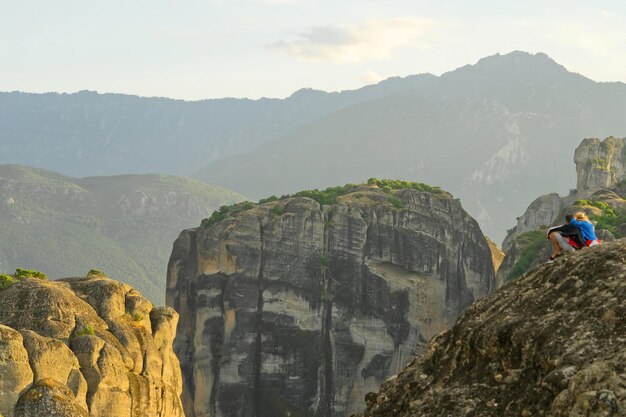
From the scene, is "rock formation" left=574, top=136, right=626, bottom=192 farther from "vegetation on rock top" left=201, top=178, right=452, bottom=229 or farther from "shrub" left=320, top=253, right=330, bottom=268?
"shrub" left=320, top=253, right=330, bottom=268

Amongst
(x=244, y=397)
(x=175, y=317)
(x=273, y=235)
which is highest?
(x=273, y=235)

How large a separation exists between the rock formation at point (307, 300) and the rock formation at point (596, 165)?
2746cm

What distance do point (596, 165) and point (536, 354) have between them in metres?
131

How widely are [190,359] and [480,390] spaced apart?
3991 inches

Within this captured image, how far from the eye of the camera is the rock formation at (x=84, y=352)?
51.8 metres

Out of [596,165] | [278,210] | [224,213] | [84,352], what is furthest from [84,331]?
[596,165]

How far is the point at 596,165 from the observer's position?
14075 centimetres

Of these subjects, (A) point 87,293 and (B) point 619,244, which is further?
(A) point 87,293

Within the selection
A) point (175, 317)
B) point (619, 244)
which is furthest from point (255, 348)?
point (619, 244)

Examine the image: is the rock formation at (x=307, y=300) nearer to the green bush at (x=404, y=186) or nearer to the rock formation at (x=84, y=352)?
the green bush at (x=404, y=186)

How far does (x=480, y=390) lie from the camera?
13.9 metres

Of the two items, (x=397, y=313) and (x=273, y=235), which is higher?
(x=273, y=235)

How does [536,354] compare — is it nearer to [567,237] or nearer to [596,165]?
[567,237]

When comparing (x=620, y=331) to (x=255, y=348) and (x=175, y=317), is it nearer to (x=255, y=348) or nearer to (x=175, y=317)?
(x=175, y=317)
